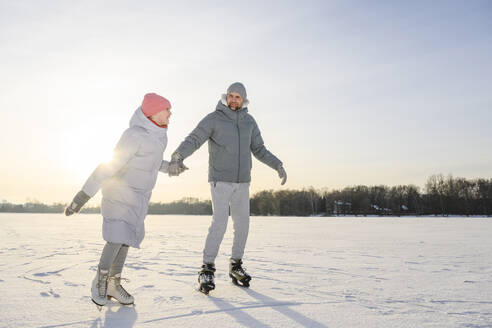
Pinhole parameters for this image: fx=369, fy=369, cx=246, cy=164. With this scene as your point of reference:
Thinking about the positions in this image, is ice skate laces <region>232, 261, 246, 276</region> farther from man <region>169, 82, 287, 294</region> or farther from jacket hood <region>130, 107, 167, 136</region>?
jacket hood <region>130, 107, 167, 136</region>

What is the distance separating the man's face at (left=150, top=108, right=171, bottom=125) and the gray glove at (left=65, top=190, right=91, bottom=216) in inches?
25.4

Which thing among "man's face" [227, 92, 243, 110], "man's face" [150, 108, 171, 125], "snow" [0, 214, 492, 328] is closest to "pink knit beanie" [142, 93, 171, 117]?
"man's face" [150, 108, 171, 125]

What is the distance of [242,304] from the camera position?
234cm

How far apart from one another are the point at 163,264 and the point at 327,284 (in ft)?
6.28

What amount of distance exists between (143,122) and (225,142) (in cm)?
95

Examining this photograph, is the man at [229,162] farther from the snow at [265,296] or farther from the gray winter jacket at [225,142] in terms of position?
the snow at [265,296]

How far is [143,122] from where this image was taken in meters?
2.39

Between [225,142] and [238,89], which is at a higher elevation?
[238,89]

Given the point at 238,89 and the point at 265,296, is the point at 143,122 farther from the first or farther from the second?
the point at 265,296

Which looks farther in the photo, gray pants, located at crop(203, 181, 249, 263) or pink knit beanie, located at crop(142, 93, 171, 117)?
gray pants, located at crop(203, 181, 249, 263)

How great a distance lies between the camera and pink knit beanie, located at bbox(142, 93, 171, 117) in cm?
241

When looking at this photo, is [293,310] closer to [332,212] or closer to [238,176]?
[238,176]

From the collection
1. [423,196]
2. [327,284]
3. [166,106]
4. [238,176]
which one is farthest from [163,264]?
[423,196]

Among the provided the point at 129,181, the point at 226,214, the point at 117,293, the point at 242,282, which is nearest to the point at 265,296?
the point at 242,282
